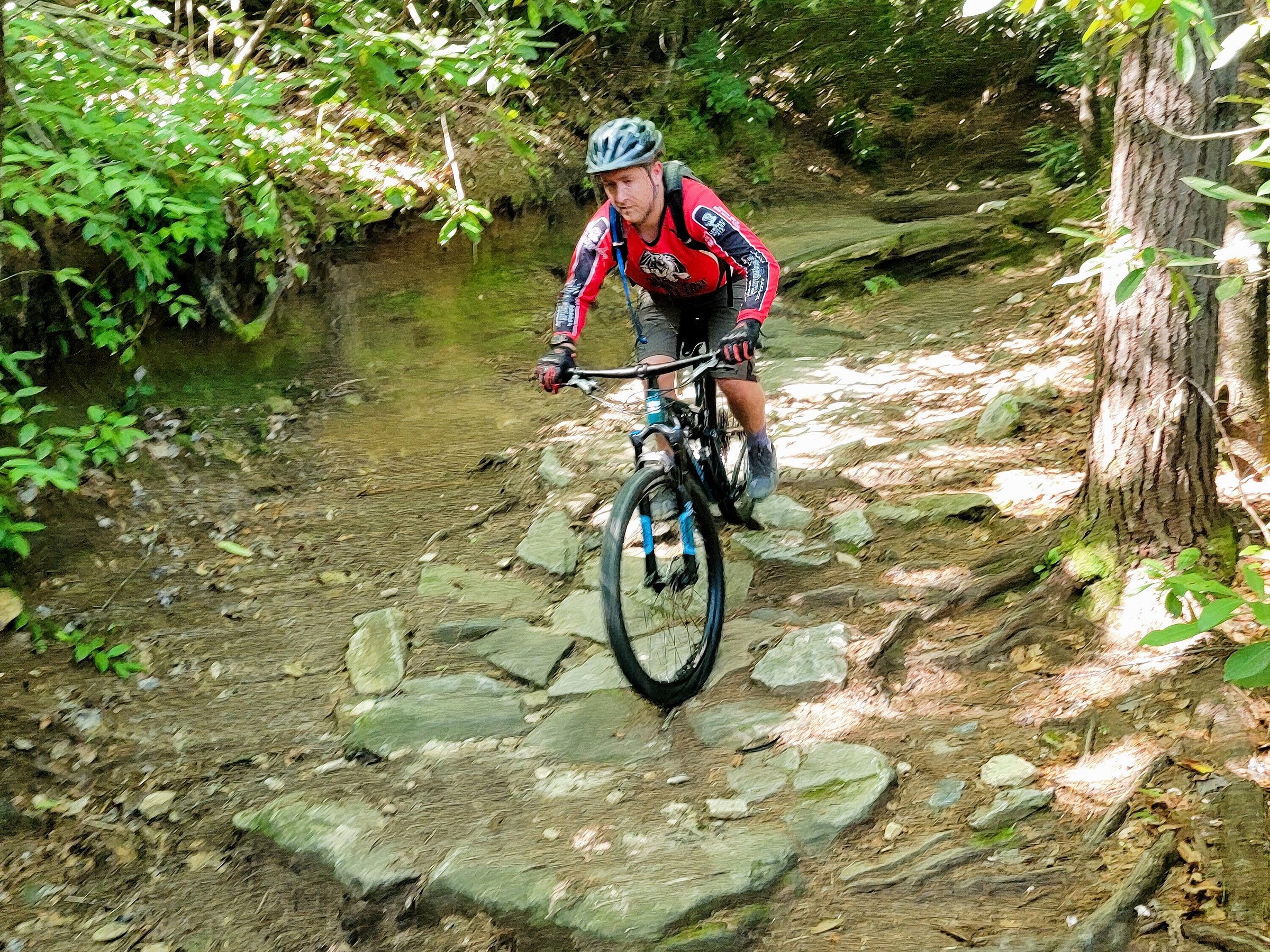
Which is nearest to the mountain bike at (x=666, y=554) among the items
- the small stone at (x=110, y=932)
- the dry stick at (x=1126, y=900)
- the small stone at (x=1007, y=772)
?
the small stone at (x=1007, y=772)

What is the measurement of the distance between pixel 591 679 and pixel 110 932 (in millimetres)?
1889

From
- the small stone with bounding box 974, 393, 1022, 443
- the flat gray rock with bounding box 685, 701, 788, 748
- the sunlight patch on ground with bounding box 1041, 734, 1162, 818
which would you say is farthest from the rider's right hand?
the small stone with bounding box 974, 393, 1022, 443

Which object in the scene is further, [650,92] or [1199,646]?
[650,92]

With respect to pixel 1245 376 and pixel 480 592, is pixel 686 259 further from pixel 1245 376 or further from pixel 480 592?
pixel 1245 376

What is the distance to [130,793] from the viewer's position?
373cm

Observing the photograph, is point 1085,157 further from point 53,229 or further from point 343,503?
point 53,229

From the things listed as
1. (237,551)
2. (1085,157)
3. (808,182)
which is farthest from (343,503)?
(808,182)

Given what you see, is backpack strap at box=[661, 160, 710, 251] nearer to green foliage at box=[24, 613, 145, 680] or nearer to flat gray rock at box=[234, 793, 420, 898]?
flat gray rock at box=[234, 793, 420, 898]

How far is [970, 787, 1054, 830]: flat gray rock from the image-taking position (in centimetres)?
314

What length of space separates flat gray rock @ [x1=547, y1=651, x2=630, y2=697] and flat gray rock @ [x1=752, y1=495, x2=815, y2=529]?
4.30 feet

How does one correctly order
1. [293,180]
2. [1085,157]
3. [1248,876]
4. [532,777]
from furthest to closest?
1. [1085,157]
2. [293,180]
3. [532,777]
4. [1248,876]

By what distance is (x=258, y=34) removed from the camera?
6824 millimetres

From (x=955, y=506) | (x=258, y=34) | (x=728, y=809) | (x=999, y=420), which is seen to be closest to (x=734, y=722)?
(x=728, y=809)

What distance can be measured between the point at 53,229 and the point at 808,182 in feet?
27.0
